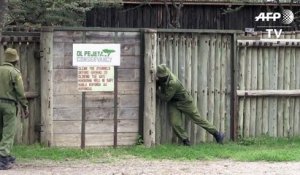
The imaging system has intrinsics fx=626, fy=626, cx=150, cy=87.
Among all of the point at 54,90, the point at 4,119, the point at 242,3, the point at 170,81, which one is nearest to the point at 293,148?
the point at 170,81

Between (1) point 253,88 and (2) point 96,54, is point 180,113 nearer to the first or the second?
(1) point 253,88

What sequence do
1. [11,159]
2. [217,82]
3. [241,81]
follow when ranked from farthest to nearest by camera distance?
[241,81] < [217,82] < [11,159]

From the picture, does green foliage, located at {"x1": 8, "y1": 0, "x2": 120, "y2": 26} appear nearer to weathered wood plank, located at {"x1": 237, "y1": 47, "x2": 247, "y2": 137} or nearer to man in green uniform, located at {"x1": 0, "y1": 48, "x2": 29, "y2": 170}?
weathered wood plank, located at {"x1": 237, "y1": 47, "x2": 247, "y2": 137}

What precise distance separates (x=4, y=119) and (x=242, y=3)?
45.3 feet

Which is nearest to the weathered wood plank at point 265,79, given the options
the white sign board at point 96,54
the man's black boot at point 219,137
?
the man's black boot at point 219,137

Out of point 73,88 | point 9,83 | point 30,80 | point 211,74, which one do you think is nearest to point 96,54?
point 73,88

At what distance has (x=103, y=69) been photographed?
38.5ft

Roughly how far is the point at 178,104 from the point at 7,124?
138 inches

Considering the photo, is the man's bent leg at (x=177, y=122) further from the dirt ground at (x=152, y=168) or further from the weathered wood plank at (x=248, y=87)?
the weathered wood plank at (x=248, y=87)

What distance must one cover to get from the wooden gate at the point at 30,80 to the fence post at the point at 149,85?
2.01 m

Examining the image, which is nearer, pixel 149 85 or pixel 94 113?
pixel 94 113

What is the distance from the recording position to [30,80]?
1160cm

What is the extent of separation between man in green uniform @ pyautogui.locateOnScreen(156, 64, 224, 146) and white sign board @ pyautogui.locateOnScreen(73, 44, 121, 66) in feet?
2.89

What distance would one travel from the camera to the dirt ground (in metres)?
9.83
